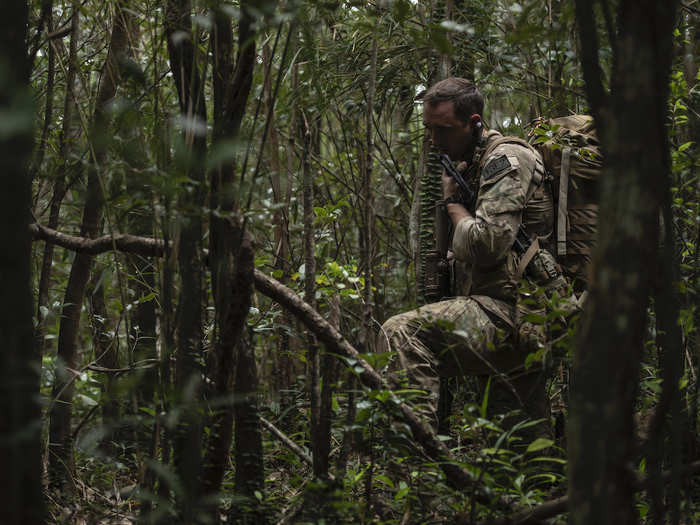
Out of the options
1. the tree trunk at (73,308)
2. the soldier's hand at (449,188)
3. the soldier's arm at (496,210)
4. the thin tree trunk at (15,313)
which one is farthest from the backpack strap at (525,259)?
the thin tree trunk at (15,313)

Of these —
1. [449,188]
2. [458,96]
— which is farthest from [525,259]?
[458,96]

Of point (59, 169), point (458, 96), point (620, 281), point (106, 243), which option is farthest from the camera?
point (458, 96)

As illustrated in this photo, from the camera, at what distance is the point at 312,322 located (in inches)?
94.7

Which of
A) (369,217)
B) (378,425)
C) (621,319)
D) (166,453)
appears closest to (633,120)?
(621,319)

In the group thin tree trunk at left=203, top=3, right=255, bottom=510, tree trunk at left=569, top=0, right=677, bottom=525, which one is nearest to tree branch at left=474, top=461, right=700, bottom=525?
tree trunk at left=569, top=0, right=677, bottom=525

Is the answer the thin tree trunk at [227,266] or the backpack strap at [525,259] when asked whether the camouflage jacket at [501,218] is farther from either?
the thin tree trunk at [227,266]

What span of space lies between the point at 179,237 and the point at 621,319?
1.24 meters

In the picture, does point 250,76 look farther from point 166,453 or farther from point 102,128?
point 166,453

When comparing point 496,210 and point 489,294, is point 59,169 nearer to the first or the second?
point 496,210

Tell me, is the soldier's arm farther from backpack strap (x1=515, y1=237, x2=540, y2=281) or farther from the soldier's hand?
the soldier's hand

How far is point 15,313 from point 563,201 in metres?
2.83

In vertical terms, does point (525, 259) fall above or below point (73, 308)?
above

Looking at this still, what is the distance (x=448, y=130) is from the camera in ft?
11.9

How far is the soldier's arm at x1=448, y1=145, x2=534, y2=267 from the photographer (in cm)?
322
